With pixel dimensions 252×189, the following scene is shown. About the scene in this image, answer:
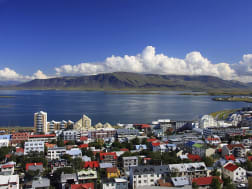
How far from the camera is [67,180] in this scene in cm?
719

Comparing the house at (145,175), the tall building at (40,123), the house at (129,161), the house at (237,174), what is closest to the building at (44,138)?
the tall building at (40,123)

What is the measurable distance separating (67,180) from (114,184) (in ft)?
4.80

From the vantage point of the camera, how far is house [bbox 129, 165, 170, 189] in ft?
23.9

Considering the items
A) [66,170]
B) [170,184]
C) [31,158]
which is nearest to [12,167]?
[31,158]

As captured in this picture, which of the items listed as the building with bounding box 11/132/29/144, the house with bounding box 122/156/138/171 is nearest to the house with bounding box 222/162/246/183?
the house with bounding box 122/156/138/171

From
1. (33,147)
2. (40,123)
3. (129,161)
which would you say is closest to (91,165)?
(129,161)

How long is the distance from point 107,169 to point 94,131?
706cm

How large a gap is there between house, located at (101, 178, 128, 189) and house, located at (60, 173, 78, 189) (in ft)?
3.18

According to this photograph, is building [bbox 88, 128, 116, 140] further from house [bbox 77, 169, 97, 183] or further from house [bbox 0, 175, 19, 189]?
house [bbox 0, 175, 19, 189]

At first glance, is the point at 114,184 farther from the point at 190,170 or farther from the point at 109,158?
the point at 190,170

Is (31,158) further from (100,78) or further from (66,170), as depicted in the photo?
(100,78)

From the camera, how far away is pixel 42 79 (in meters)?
152

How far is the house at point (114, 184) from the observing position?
22.2 feet

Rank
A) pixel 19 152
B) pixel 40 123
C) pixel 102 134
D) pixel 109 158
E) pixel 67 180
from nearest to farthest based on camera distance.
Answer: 1. pixel 67 180
2. pixel 109 158
3. pixel 19 152
4. pixel 102 134
5. pixel 40 123
